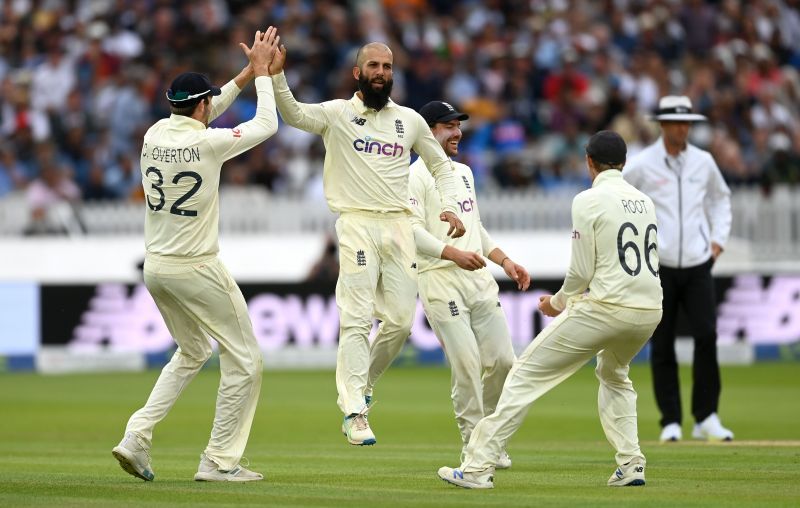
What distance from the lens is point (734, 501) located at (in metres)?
9.07

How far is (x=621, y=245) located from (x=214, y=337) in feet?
9.39

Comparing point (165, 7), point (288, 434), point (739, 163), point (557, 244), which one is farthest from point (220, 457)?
point (165, 7)

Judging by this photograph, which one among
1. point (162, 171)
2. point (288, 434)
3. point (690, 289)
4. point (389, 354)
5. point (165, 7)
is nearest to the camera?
point (162, 171)

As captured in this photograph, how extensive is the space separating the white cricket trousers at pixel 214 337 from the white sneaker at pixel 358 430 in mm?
685

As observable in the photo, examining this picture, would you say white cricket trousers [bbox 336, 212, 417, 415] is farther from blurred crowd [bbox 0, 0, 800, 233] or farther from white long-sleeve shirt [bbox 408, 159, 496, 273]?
blurred crowd [bbox 0, 0, 800, 233]

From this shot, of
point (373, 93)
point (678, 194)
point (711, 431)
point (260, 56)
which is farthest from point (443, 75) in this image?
point (260, 56)

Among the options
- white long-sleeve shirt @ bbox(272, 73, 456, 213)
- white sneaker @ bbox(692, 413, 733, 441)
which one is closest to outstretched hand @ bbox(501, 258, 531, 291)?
white long-sleeve shirt @ bbox(272, 73, 456, 213)

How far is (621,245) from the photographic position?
952 cm

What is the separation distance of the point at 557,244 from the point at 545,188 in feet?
4.37

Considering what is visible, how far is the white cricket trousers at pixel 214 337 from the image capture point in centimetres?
1020

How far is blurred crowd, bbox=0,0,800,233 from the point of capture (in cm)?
2645

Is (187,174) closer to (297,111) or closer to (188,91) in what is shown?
(188,91)

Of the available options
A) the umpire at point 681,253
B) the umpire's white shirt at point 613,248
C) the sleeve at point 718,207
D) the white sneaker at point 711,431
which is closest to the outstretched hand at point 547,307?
the umpire's white shirt at point 613,248

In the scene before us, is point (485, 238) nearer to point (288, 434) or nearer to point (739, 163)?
point (288, 434)
